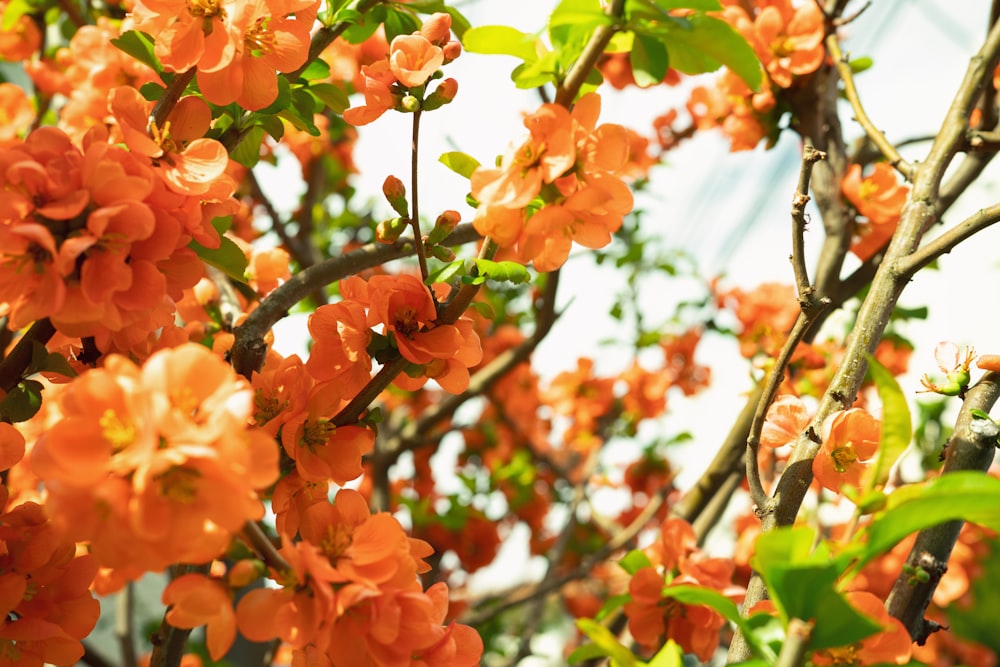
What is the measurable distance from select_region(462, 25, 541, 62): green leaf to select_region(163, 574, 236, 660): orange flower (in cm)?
50

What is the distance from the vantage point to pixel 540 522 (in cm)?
282

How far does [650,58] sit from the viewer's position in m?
0.74

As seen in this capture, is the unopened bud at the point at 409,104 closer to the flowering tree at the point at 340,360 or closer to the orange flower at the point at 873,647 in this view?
the flowering tree at the point at 340,360

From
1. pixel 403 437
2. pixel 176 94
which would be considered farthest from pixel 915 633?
pixel 403 437

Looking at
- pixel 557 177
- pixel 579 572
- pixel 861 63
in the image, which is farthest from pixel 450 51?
pixel 579 572

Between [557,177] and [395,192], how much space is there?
21 centimetres

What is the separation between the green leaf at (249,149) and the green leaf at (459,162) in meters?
0.30

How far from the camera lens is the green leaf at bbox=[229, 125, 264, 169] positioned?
92 centimetres

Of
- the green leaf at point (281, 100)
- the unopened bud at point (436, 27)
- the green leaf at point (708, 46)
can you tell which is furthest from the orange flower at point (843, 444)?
the green leaf at point (281, 100)

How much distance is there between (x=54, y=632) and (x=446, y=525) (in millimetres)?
1612

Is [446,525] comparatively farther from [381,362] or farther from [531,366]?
[381,362]

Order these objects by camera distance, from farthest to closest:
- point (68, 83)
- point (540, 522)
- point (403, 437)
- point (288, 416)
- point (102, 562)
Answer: point (540, 522)
point (403, 437)
point (68, 83)
point (288, 416)
point (102, 562)

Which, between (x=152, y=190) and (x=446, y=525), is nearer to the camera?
(x=152, y=190)

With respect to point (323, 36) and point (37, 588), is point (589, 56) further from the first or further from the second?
point (37, 588)
